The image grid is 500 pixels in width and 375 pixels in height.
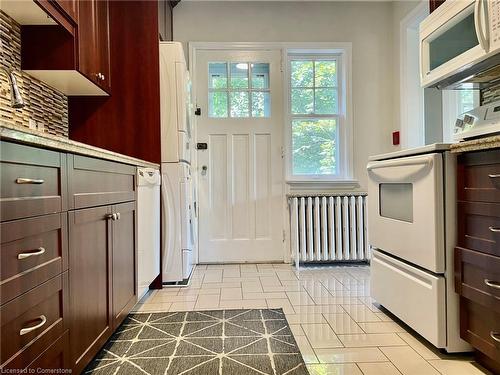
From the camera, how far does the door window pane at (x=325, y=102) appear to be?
12.0 feet

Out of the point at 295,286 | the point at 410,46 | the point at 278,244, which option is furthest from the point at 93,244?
the point at 410,46

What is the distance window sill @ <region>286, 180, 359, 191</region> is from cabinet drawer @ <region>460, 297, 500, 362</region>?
82.5 inches

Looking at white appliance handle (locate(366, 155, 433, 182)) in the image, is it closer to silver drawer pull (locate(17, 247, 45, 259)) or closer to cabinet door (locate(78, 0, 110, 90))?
silver drawer pull (locate(17, 247, 45, 259))

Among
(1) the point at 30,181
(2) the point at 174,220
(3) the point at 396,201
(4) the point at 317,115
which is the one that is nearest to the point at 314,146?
(4) the point at 317,115

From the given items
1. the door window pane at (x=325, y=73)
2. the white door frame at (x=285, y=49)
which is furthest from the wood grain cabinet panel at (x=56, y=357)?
the door window pane at (x=325, y=73)

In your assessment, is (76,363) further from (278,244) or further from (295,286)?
(278,244)

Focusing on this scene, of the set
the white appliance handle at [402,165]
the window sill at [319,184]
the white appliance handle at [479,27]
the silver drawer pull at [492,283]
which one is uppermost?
the white appliance handle at [479,27]

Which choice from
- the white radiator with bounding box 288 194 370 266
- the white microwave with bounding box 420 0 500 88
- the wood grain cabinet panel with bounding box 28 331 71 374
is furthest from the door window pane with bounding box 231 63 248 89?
the wood grain cabinet panel with bounding box 28 331 71 374

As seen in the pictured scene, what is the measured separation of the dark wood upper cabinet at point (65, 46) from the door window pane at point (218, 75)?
1321 mm

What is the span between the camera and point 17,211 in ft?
3.02

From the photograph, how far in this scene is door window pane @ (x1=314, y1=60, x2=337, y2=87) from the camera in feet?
12.0

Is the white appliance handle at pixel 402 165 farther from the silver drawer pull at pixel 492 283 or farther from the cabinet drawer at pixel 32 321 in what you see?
the cabinet drawer at pixel 32 321

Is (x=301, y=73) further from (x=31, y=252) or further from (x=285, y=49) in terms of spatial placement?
(x=31, y=252)

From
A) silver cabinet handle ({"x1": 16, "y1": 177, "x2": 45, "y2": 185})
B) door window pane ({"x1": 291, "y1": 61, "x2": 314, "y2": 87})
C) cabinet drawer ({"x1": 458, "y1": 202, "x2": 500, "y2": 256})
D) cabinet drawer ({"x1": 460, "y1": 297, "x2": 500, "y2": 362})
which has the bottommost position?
cabinet drawer ({"x1": 460, "y1": 297, "x2": 500, "y2": 362})
